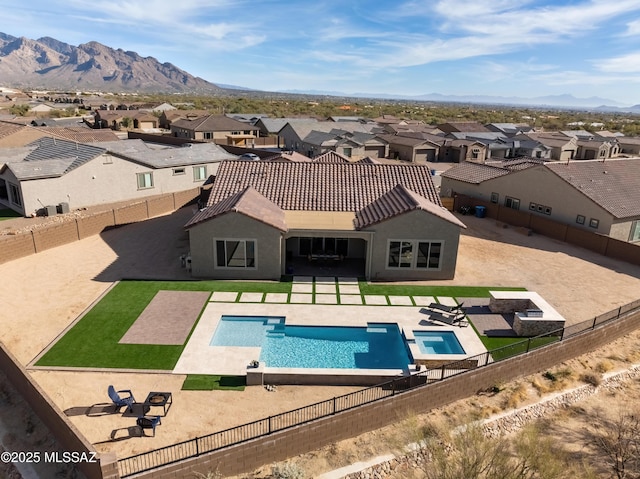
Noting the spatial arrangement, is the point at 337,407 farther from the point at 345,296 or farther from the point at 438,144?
the point at 438,144

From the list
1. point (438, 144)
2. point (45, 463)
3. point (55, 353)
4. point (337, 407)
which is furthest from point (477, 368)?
point (438, 144)

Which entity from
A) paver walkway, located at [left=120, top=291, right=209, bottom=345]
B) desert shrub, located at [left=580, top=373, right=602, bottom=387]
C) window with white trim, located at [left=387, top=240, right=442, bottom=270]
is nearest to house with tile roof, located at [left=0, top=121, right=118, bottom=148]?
paver walkway, located at [left=120, top=291, right=209, bottom=345]

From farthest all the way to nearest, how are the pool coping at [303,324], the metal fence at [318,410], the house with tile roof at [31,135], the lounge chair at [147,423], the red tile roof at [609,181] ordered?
the house with tile roof at [31,135]
the red tile roof at [609,181]
the pool coping at [303,324]
the lounge chair at [147,423]
the metal fence at [318,410]

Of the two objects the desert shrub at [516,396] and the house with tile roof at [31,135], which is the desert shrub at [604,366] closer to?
the desert shrub at [516,396]

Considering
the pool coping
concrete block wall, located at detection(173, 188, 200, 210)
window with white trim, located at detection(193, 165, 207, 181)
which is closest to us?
the pool coping

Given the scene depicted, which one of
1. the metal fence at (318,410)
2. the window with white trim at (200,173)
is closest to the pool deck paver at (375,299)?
the metal fence at (318,410)

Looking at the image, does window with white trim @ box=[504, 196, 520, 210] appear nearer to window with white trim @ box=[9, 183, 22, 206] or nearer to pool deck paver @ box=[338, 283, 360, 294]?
pool deck paver @ box=[338, 283, 360, 294]
